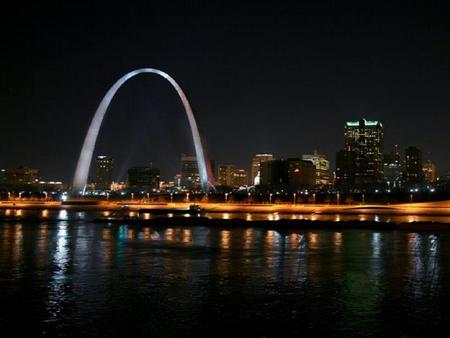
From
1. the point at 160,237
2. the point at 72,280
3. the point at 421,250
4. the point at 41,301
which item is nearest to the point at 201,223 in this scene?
the point at 160,237

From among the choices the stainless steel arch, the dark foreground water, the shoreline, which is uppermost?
the stainless steel arch

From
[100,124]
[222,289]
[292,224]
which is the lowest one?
[222,289]

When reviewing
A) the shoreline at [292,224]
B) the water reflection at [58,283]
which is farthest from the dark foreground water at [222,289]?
the shoreline at [292,224]

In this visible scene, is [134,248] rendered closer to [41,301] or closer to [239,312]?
[41,301]

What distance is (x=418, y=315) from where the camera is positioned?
1480cm

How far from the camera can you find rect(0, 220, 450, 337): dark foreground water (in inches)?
536

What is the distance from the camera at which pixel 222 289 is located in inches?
719

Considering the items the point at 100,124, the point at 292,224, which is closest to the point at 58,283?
the point at 292,224

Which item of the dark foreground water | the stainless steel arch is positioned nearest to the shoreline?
the dark foreground water

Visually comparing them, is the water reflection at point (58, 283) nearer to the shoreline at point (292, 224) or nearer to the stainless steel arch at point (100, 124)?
the shoreline at point (292, 224)

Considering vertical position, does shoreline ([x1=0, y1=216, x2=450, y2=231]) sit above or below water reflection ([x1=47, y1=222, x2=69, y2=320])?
above

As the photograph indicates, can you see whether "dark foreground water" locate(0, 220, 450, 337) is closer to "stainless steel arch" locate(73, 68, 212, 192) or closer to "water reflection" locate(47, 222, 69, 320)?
"water reflection" locate(47, 222, 69, 320)

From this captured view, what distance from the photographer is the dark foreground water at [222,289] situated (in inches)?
536

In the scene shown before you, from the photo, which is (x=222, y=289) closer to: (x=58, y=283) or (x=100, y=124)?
(x=58, y=283)
